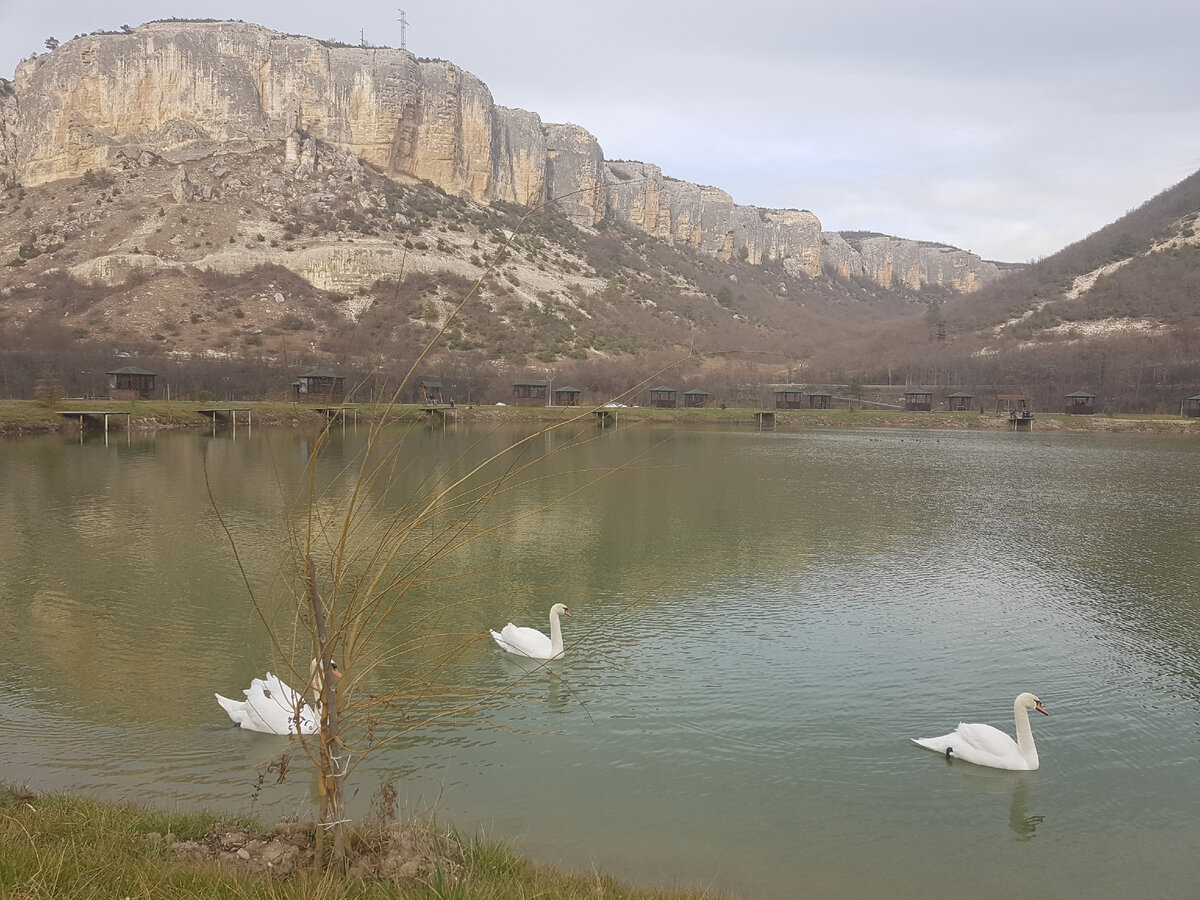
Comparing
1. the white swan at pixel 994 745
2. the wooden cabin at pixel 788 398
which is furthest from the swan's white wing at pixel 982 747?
the wooden cabin at pixel 788 398

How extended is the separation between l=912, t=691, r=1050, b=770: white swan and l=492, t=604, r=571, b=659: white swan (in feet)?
13.5

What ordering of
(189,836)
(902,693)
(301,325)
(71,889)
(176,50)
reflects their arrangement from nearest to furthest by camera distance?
1. (71,889)
2. (189,836)
3. (902,693)
4. (301,325)
5. (176,50)

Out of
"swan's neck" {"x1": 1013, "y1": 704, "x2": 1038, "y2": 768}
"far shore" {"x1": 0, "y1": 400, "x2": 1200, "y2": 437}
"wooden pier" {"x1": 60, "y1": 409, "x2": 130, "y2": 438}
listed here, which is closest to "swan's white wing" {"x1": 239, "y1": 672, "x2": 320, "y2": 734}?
"swan's neck" {"x1": 1013, "y1": 704, "x2": 1038, "y2": 768}

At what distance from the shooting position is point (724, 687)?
28.4 feet

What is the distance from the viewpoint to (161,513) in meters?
18.0

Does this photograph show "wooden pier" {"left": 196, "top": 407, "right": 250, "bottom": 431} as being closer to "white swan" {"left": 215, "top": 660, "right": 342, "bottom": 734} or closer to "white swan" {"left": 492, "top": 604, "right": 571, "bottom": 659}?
"white swan" {"left": 492, "top": 604, "right": 571, "bottom": 659}

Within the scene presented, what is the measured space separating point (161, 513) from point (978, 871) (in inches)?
695

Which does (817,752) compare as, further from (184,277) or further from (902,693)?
(184,277)

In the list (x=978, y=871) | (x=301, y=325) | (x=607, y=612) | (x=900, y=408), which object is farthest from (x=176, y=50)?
(x=978, y=871)

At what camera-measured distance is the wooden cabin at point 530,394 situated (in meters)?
64.9

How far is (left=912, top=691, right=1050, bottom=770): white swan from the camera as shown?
6945 millimetres

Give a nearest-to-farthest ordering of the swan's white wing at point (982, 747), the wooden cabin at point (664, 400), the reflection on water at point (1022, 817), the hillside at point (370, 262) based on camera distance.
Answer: the reflection on water at point (1022, 817), the swan's white wing at point (982, 747), the hillside at point (370, 262), the wooden cabin at point (664, 400)

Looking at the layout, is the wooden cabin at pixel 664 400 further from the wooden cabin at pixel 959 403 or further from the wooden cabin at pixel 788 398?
the wooden cabin at pixel 959 403

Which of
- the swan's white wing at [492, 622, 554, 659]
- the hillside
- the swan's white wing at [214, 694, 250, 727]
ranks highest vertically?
the hillside
